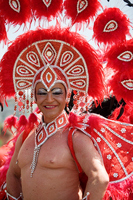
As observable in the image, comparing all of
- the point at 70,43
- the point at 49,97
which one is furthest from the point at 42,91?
the point at 70,43

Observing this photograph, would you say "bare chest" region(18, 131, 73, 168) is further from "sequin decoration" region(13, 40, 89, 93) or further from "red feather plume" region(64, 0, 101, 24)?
"red feather plume" region(64, 0, 101, 24)

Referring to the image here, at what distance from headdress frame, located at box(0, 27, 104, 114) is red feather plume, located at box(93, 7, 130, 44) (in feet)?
0.62

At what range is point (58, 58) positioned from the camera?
2.36 m

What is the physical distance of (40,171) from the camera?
2123 mm

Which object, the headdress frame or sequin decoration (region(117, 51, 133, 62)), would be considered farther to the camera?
the headdress frame

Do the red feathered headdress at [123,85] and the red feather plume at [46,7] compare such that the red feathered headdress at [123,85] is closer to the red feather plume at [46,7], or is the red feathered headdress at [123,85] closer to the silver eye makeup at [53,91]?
the silver eye makeup at [53,91]

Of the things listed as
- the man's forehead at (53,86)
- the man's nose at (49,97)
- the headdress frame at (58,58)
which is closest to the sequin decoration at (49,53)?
the headdress frame at (58,58)

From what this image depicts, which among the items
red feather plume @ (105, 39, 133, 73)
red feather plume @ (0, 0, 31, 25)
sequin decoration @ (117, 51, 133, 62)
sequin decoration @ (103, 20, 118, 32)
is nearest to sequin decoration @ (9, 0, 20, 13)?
red feather plume @ (0, 0, 31, 25)

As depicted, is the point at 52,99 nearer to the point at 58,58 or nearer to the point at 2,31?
the point at 58,58

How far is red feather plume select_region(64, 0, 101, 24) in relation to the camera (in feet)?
6.82

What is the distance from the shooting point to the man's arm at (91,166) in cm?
183

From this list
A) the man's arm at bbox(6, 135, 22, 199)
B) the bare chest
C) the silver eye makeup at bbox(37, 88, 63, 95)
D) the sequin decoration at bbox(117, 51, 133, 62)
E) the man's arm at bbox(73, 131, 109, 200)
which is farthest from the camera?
the man's arm at bbox(6, 135, 22, 199)

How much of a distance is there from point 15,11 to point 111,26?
0.95 meters

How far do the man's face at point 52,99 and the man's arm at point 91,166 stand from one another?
35 cm
